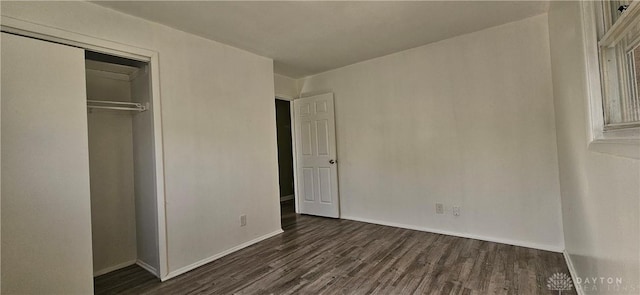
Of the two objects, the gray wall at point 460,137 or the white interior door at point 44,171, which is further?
the gray wall at point 460,137

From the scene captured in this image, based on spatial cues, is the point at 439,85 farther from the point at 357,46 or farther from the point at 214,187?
the point at 214,187

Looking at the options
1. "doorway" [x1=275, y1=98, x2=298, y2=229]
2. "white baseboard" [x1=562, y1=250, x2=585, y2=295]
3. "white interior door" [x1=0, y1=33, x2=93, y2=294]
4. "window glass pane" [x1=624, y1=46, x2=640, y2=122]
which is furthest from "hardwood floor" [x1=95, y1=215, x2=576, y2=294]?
"doorway" [x1=275, y1=98, x2=298, y2=229]

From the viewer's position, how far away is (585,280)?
1.70m

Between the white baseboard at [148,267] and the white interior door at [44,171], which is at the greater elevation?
the white interior door at [44,171]

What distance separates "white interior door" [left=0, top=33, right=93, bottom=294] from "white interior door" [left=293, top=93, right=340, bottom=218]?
2932 mm

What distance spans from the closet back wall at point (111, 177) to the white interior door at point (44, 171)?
81 cm

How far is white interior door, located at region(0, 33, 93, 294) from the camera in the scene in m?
1.62

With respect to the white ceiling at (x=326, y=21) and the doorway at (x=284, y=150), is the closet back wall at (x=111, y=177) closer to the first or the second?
the white ceiling at (x=326, y=21)

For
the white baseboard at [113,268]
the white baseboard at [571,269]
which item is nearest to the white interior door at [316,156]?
the white baseboard at [113,268]

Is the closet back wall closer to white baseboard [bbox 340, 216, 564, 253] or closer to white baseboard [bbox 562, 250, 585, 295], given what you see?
white baseboard [bbox 340, 216, 564, 253]

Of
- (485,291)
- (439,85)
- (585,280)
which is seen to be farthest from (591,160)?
(439,85)

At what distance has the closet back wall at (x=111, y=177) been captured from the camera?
2.57m

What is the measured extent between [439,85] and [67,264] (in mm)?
3902

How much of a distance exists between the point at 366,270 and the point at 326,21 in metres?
2.42
